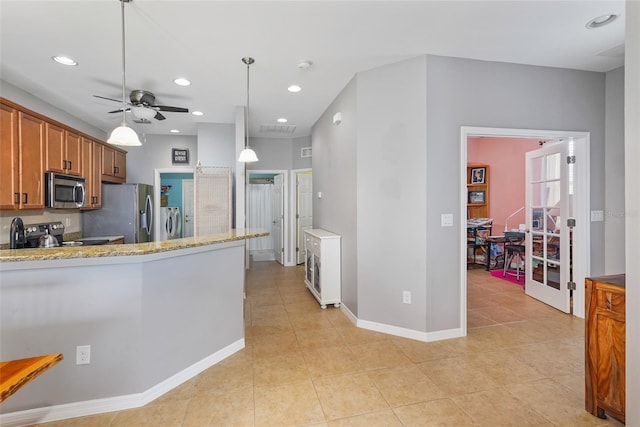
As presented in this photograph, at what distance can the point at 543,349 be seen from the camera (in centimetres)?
269

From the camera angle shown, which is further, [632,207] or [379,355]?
[379,355]

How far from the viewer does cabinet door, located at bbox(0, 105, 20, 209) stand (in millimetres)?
2793

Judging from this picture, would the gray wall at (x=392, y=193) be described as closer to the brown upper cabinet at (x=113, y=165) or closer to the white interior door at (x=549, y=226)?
the white interior door at (x=549, y=226)

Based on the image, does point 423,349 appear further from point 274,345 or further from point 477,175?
point 477,175

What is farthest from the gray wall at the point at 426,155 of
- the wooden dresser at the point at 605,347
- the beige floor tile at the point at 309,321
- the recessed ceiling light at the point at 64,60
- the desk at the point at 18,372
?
the recessed ceiling light at the point at 64,60

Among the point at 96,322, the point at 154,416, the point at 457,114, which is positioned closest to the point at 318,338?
the point at 154,416

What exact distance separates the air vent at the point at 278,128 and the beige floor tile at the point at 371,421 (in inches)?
179

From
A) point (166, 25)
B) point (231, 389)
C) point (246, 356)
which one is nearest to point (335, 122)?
point (166, 25)

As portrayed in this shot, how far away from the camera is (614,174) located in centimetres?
323

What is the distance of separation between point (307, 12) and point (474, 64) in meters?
1.80

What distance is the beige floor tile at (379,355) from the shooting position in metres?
2.47

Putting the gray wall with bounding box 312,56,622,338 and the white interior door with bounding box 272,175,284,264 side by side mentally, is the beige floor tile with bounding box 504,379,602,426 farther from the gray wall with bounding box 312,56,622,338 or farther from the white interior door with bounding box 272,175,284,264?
the white interior door with bounding box 272,175,284,264

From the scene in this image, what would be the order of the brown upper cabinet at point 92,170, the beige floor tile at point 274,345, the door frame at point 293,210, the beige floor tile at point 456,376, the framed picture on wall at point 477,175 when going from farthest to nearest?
the framed picture on wall at point 477,175 → the door frame at point 293,210 → the brown upper cabinet at point 92,170 → the beige floor tile at point 274,345 → the beige floor tile at point 456,376

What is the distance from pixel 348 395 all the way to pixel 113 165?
5.03m
